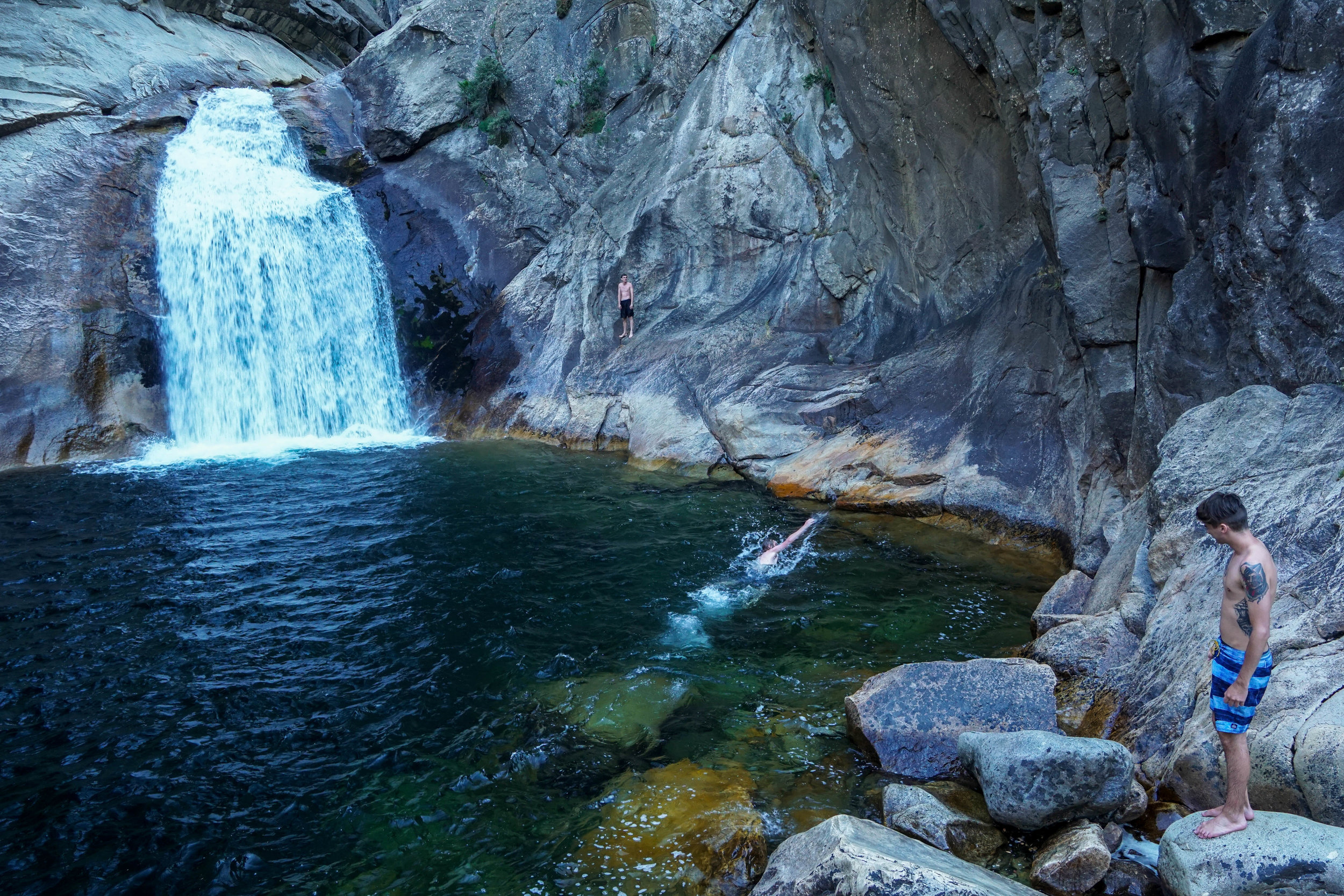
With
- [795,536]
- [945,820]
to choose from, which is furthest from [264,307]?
[945,820]

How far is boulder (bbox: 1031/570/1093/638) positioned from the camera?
26.6ft

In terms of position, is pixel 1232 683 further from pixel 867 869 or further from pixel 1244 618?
pixel 867 869

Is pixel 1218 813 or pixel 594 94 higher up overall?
pixel 594 94

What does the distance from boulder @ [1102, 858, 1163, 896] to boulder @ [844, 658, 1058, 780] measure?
136cm

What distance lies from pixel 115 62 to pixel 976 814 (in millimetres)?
24965

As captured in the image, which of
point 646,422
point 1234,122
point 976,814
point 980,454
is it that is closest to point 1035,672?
point 976,814

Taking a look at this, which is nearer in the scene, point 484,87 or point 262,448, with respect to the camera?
point 262,448

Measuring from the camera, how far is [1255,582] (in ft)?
14.0

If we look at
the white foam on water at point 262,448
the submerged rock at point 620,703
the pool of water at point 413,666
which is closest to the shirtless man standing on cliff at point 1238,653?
the pool of water at point 413,666

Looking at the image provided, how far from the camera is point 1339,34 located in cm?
634

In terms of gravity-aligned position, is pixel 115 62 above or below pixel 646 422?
above

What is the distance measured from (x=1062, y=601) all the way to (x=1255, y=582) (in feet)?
14.4

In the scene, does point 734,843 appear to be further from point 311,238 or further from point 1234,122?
point 311,238

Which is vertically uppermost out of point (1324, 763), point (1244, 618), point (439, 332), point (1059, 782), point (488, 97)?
point (488, 97)
